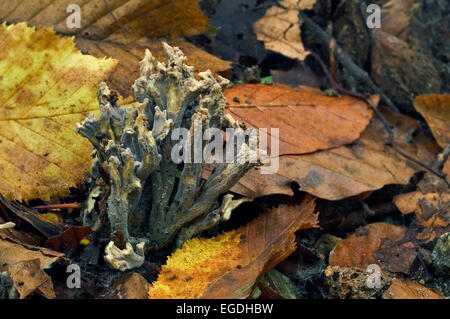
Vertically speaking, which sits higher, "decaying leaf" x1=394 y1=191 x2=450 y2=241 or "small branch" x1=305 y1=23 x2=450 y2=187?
"small branch" x1=305 y1=23 x2=450 y2=187

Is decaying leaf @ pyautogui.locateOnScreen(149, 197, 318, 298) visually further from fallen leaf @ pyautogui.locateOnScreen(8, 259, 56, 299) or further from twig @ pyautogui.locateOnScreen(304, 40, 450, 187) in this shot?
twig @ pyautogui.locateOnScreen(304, 40, 450, 187)

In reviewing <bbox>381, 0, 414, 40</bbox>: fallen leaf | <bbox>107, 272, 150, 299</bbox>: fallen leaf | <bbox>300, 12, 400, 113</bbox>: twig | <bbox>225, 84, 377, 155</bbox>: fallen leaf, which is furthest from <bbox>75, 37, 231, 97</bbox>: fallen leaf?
<bbox>381, 0, 414, 40</bbox>: fallen leaf

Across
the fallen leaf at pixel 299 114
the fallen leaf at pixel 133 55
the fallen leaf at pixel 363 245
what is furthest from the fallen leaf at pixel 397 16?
the fallen leaf at pixel 363 245

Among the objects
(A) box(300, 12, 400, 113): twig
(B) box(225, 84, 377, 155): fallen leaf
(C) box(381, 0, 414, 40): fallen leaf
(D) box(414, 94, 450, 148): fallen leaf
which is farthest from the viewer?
(C) box(381, 0, 414, 40): fallen leaf

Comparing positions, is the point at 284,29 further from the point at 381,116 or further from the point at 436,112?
the point at 436,112
